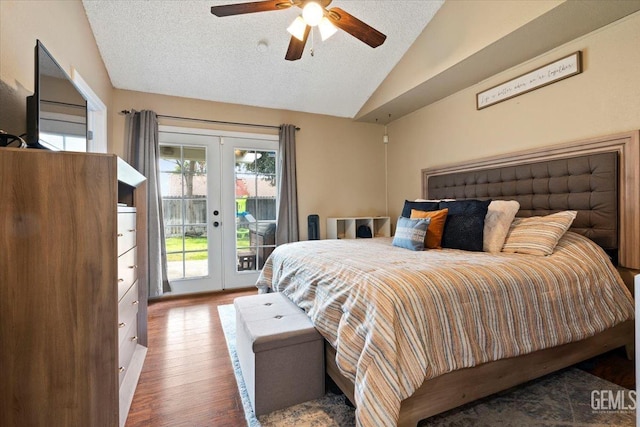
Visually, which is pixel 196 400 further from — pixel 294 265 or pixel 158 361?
pixel 294 265

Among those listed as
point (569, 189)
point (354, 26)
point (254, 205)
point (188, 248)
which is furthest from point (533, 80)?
point (188, 248)

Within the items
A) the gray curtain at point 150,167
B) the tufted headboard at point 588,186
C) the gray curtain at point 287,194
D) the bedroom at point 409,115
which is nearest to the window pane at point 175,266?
the gray curtain at point 150,167

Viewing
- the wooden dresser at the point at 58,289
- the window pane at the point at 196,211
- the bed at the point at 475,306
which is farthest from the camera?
the window pane at the point at 196,211

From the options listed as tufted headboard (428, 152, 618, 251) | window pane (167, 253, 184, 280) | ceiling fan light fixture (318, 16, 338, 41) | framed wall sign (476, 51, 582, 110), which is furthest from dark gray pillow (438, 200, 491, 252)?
window pane (167, 253, 184, 280)

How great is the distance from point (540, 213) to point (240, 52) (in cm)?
332

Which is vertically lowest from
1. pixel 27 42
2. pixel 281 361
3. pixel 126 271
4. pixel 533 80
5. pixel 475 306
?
pixel 281 361

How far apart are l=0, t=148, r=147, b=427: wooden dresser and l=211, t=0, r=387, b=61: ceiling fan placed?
1304 mm

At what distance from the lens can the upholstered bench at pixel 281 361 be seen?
4.92 feet

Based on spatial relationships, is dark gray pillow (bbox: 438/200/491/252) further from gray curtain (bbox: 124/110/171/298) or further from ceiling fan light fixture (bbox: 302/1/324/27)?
gray curtain (bbox: 124/110/171/298)

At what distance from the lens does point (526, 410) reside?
1.52m

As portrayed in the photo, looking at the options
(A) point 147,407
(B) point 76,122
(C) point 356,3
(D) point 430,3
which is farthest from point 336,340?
(D) point 430,3

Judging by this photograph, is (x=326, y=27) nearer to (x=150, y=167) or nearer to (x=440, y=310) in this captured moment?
(x=440, y=310)

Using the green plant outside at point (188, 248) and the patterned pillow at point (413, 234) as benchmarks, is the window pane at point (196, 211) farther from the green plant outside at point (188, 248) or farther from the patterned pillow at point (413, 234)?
the patterned pillow at point (413, 234)

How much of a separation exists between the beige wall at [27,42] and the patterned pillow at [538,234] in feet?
10.3
